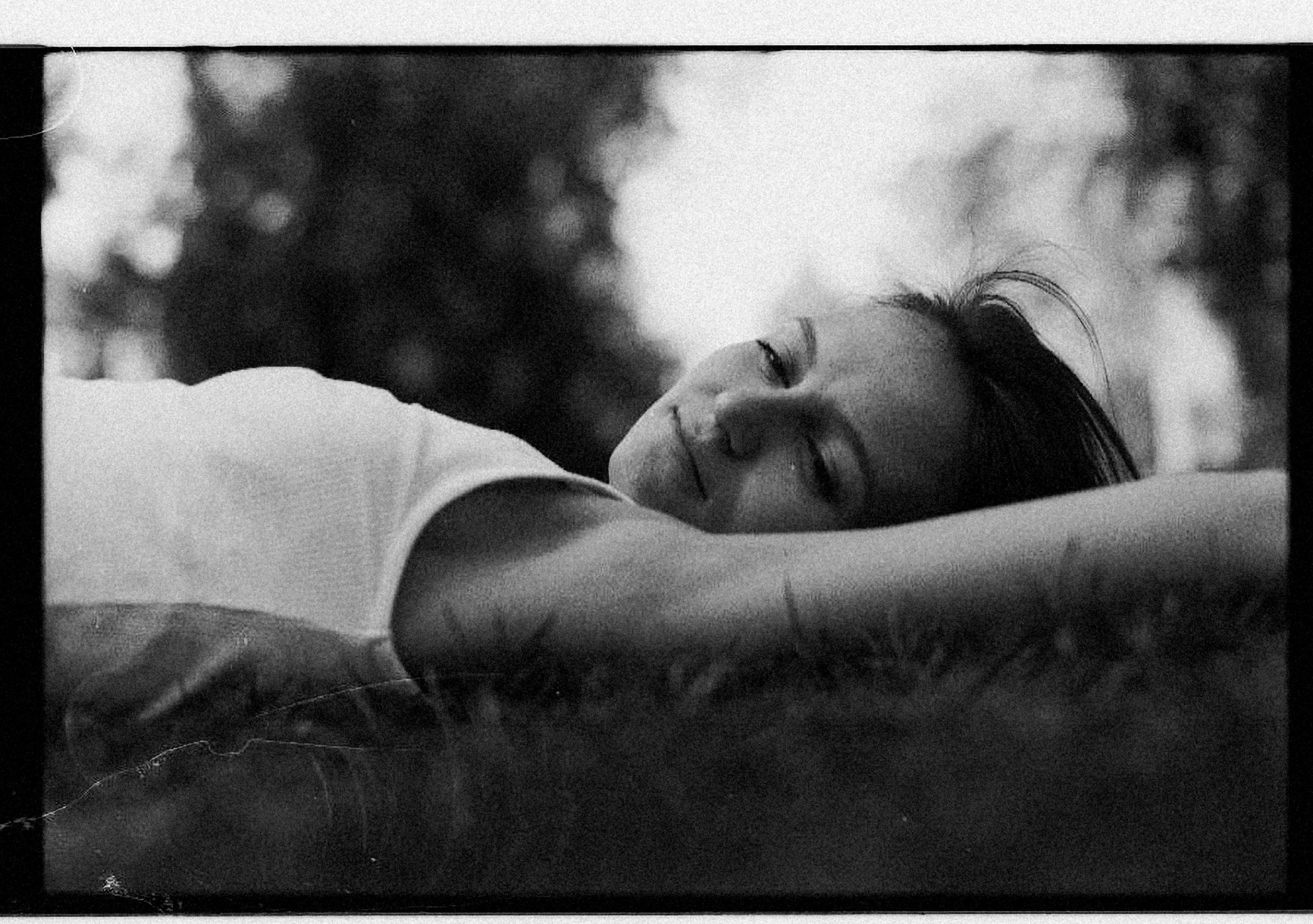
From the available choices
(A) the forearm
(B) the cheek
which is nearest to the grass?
(A) the forearm

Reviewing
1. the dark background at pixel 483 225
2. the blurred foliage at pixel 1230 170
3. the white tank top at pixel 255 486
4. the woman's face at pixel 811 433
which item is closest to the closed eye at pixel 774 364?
the woman's face at pixel 811 433

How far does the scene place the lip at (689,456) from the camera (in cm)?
137

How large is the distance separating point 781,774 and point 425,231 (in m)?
0.69

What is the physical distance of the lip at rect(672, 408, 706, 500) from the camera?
137 cm

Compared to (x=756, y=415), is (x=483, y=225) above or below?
above

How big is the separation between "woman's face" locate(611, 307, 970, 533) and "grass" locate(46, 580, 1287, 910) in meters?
0.17

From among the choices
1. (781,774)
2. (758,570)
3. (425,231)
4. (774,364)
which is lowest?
(781,774)

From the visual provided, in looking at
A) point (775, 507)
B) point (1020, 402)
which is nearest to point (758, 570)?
point (775, 507)

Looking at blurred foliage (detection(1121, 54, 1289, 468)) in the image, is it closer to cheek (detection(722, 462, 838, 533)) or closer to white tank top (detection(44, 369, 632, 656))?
cheek (detection(722, 462, 838, 533))

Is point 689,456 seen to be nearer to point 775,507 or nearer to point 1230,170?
point 775,507

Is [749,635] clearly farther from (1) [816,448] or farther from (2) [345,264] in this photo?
(2) [345,264]

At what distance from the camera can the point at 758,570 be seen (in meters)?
1.31

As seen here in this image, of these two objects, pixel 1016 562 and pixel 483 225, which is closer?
pixel 1016 562

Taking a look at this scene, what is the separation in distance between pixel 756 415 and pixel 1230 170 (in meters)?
0.59
